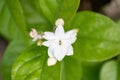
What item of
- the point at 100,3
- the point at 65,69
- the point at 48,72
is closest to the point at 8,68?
the point at 65,69

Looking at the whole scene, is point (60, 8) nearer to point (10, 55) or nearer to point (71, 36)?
point (71, 36)

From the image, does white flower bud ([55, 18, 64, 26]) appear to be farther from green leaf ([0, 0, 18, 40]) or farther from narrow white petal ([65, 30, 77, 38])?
green leaf ([0, 0, 18, 40])

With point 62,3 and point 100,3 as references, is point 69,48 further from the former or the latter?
point 100,3

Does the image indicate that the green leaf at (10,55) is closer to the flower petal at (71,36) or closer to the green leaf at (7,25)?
the green leaf at (7,25)

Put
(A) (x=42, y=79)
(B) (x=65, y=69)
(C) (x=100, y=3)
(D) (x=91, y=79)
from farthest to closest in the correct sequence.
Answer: (C) (x=100, y=3)
(D) (x=91, y=79)
(B) (x=65, y=69)
(A) (x=42, y=79)

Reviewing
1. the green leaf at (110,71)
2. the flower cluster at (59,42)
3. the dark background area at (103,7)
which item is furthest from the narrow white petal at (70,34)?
the dark background area at (103,7)

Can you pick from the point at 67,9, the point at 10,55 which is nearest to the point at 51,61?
the point at 67,9
